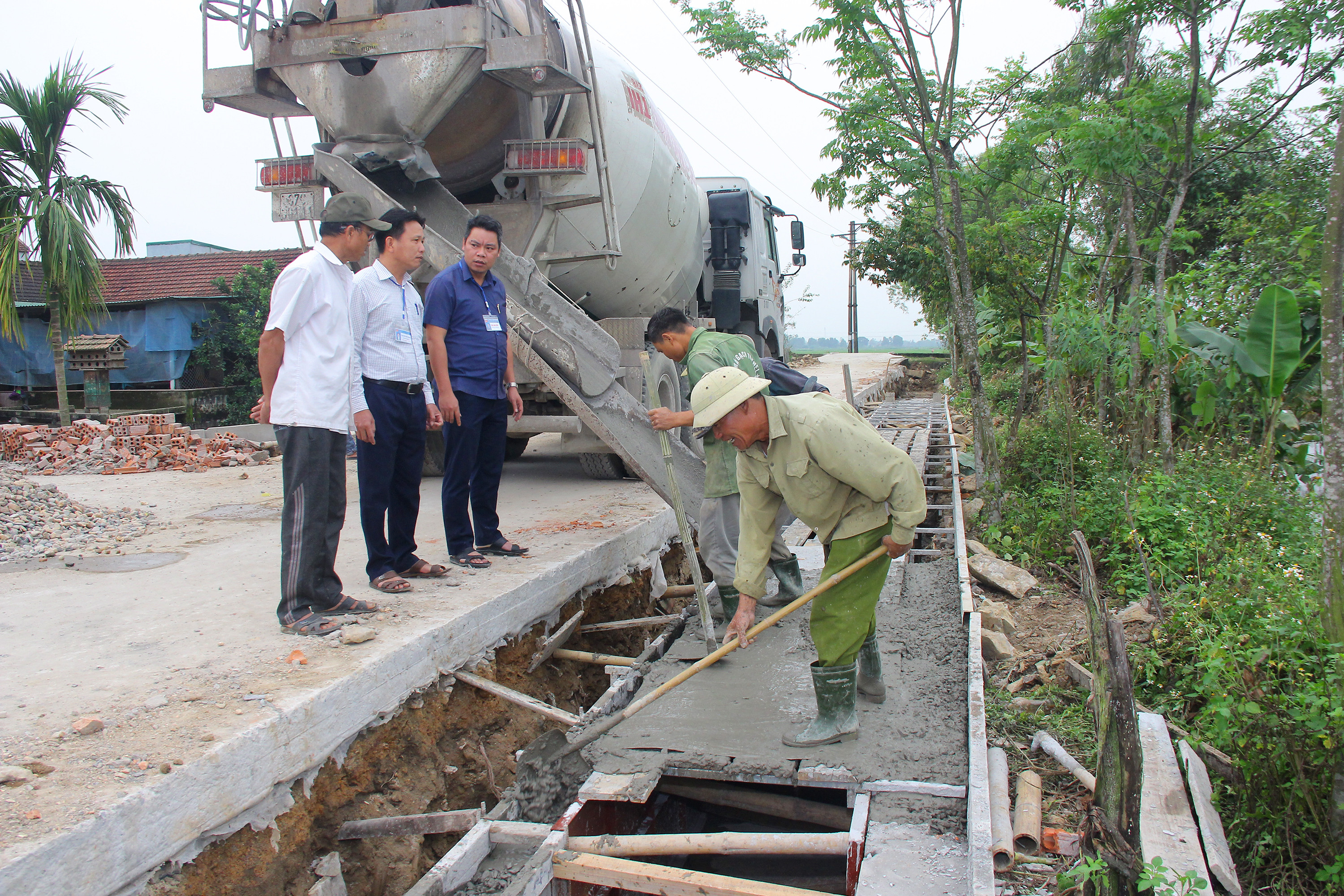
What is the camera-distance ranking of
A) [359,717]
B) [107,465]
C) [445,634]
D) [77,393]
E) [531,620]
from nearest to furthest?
1. [359,717]
2. [445,634]
3. [531,620]
4. [107,465]
5. [77,393]

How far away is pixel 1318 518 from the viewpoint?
5.00 metres

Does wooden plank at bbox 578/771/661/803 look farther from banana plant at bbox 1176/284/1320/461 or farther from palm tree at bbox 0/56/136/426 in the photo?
palm tree at bbox 0/56/136/426

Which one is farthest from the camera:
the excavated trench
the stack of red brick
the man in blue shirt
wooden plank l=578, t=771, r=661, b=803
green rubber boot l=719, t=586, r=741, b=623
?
the stack of red brick

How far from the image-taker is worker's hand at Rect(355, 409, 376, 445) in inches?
144

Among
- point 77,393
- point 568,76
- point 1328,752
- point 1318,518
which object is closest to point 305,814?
point 1328,752

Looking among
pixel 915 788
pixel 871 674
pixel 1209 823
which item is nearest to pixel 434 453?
pixel 871 674

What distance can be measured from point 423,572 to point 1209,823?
11.4 feet

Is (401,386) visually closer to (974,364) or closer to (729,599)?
(729,599)

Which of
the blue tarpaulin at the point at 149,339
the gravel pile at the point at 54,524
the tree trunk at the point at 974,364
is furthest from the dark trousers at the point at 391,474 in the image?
the blue tarpaulin at the point at 149,339

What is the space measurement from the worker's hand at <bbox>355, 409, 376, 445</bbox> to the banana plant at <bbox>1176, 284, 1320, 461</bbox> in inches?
222

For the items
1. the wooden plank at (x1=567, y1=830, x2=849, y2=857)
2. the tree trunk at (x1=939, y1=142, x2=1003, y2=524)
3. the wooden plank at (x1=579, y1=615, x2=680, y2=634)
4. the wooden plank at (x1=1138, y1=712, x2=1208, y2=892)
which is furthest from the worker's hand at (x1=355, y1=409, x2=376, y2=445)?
the tree trunk at (x1=939, y1=142, x2=1003, y2=524)

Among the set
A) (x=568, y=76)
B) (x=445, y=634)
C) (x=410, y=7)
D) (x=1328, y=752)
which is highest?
(x=410, y=7)

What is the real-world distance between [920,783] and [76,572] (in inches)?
173

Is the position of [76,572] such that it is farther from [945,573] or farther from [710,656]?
[945,573]
